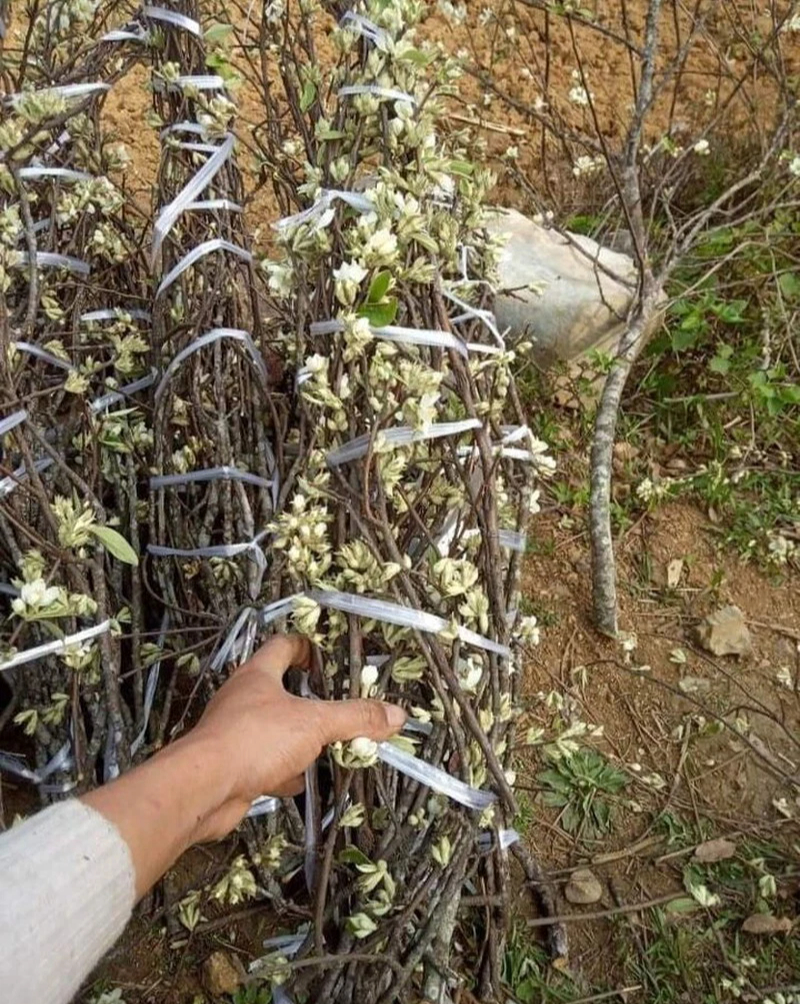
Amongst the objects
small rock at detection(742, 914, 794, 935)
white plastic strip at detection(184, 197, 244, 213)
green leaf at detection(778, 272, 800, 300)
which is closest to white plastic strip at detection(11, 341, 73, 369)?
white plastic strip at detection(184, 197, 244, 213)

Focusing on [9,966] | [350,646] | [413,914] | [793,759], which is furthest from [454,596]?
[793,759]

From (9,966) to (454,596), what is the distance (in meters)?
0.69

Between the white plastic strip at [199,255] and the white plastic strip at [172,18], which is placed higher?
the white plastic strip at [172,18]

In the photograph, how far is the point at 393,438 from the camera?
122 centimetres

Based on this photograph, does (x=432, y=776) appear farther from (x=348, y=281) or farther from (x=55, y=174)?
(x=55, y=174)

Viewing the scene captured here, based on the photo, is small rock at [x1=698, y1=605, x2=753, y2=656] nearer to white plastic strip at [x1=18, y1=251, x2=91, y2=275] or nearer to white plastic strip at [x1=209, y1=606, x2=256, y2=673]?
white plastic strip at [x1=209, y1=606, x2=256, y2=673]

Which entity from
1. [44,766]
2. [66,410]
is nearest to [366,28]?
[66,410]

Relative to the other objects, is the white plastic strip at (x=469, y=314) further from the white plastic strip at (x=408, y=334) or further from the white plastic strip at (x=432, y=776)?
the white plastic strip at (x=432, y=776)

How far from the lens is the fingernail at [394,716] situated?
123 cm

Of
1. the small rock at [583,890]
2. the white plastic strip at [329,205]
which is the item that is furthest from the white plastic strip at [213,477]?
the small rock at [583,890]

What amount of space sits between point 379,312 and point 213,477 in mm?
563

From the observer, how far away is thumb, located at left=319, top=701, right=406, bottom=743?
1146 millimetres

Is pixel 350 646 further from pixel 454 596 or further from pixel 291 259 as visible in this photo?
pixel 291 259

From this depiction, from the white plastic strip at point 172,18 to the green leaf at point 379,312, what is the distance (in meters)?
0.77
